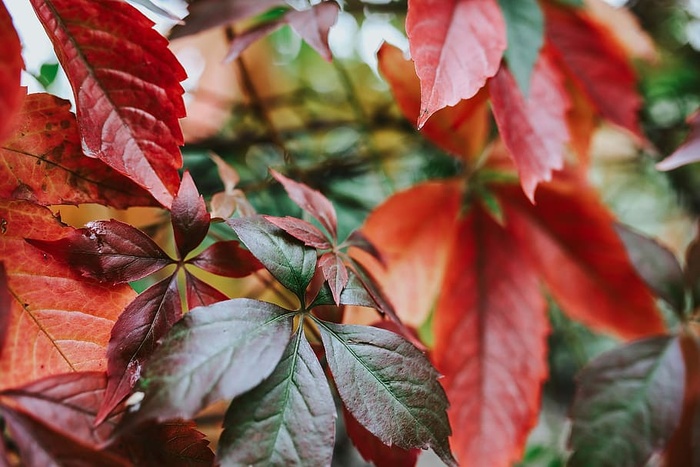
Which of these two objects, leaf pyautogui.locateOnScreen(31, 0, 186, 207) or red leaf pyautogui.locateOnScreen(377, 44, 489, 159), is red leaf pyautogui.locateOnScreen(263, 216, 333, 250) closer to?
leaf pyautogui.locateOnScreen(31, 0, 186, 207)

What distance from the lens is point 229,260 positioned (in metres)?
0.31

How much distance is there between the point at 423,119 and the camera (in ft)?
0.92

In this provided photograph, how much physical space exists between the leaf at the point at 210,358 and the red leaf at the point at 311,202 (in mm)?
88

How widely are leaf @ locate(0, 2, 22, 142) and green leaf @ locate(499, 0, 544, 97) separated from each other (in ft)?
1.04

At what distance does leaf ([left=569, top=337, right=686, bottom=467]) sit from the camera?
42 centimetres

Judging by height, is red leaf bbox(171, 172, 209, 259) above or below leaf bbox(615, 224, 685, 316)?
above

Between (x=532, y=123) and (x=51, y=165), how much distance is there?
327mm

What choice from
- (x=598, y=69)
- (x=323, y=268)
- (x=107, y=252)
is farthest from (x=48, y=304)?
(x=598, y=69)

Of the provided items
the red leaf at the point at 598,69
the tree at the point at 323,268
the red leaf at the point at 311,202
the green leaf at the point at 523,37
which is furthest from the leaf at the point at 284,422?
the red leaf at the point at 598,69

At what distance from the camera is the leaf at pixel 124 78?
291 millimetres

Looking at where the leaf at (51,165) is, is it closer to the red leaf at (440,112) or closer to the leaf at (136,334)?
the leaf at (136,334)

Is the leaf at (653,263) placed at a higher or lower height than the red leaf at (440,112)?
lower

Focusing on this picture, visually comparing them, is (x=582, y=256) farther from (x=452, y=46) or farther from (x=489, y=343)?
(x=452, y=46)

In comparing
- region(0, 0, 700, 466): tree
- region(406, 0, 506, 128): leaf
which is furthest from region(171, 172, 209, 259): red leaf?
region(406, 0, 506, 128): leaf
